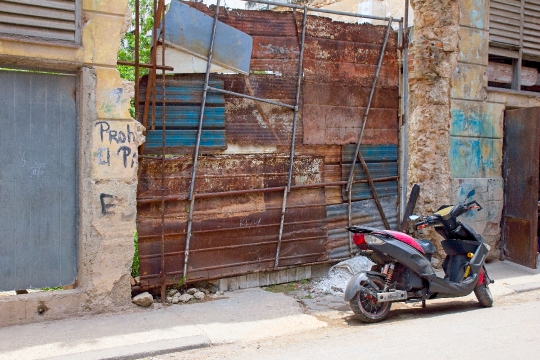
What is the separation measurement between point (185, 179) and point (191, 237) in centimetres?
68

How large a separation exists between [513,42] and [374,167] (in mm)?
3379

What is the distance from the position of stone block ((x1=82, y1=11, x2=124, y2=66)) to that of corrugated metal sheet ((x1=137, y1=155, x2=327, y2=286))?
1217mm

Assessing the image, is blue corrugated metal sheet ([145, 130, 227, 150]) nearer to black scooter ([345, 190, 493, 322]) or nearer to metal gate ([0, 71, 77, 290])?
metal gate ([0, 71, 77, 290])

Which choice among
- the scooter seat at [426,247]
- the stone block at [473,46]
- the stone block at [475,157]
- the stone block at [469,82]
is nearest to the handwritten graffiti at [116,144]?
the scooter seat at [426,247]

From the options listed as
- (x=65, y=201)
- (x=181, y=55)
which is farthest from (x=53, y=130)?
(x=181, y=55)

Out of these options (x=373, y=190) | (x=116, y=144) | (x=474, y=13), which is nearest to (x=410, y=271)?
(x=373, y=190)

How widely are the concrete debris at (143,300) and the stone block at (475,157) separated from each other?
4.74 meters

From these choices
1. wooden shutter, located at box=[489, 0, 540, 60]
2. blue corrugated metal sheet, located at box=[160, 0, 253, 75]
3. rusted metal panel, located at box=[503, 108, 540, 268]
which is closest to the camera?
blue corrugated metal sheet, located at box=[160, 0, 253, 75]

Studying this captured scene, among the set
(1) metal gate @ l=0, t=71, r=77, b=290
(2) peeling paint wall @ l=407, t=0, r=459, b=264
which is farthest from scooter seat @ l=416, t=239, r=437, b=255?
(1) metal gate @ l=0, t=71, r=77, b=290

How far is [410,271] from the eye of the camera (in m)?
5.94

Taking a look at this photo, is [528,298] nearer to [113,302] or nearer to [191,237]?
[191,237]

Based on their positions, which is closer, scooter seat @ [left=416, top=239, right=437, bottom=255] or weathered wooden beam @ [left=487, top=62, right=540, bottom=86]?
scooter seat @ [left=416, top=239, right=437, bottom=255]

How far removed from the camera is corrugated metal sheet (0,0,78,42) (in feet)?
16.9

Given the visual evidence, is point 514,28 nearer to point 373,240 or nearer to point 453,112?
point 453,112
